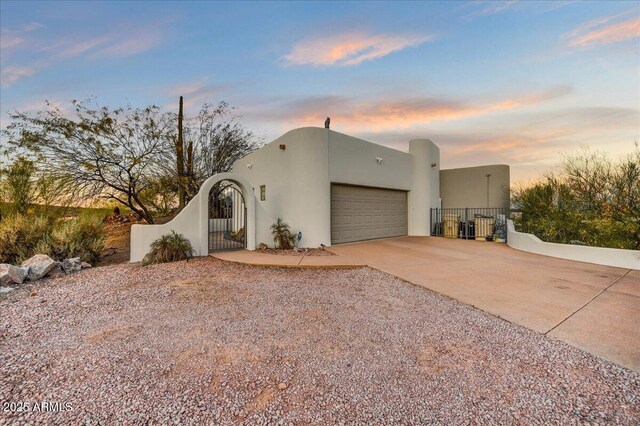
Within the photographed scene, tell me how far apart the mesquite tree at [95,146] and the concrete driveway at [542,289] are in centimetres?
913

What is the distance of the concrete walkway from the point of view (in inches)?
259

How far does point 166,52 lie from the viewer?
8328 mm

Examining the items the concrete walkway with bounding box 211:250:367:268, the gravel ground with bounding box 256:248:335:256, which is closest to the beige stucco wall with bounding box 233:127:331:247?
the gravel ground with bounding box 256:248:335:256

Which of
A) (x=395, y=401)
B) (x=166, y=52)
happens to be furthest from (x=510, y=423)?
(x=166, y=52)

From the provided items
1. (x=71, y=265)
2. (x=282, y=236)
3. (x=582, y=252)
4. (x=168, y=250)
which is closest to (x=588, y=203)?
(x=582, y=252)

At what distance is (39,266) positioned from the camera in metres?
6.08

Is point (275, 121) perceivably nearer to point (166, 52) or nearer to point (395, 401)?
point (166, 52)

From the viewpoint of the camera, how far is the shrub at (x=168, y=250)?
7051 millimetres

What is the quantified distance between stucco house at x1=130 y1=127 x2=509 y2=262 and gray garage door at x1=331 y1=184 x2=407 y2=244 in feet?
0.13

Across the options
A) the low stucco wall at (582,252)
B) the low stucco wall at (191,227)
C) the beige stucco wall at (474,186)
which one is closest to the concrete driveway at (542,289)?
the low stucco wall at (582,252)

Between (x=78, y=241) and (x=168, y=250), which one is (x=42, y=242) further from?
(x=168, y=250)

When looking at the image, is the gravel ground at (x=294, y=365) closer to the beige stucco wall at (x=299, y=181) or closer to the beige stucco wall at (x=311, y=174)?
the beige stucco wall at (x=299, y=181)

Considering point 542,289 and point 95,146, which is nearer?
point 542,289

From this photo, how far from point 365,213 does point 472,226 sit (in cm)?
511
